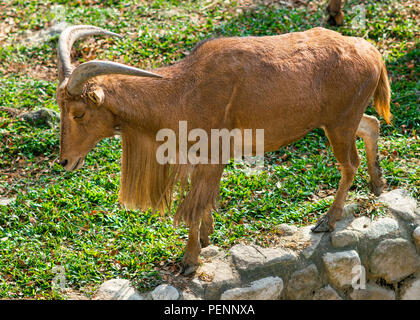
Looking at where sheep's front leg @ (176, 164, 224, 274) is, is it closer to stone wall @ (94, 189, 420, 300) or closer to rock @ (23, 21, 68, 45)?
stone wall @ (94, 189, 420, 300)

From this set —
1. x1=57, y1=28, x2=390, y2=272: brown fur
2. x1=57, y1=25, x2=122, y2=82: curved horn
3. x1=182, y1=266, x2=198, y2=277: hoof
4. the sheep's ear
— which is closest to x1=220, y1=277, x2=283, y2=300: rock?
x1=182, y1=266, x2=198, y2=277: hoof

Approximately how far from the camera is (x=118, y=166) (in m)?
6.65

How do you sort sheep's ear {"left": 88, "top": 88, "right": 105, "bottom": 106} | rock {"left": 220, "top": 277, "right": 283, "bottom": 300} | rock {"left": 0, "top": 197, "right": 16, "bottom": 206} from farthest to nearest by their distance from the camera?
rock {"left": 0, "top": 197, "right": 16, "bottom": 206} → rock {"left": 220, "top": 277, "right": 283, "bottom": 300} → sheep's ear {"left": 88, "top": 88, "right": 105, "bottom": 106}

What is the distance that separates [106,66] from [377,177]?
10.2ft

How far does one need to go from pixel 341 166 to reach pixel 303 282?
115 centimetres

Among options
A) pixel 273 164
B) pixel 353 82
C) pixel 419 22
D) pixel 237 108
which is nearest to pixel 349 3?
pixel 419 22

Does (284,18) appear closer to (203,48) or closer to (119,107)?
(203,48)

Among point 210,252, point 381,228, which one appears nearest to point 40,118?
point 210,252

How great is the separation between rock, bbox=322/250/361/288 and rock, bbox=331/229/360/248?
83mm

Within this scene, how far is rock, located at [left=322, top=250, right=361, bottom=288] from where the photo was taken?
537 cm

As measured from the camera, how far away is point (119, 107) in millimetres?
4746

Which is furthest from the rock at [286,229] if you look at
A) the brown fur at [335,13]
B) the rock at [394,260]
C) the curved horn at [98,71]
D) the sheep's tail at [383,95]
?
the brown fur at [335,13]

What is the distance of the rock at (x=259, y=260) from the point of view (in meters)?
5.17

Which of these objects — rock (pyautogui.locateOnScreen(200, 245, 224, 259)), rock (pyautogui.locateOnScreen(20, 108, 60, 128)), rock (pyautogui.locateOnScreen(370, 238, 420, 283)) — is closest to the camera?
rock (pyautogui.locateOnScreen(200, 245, 224, 259))
